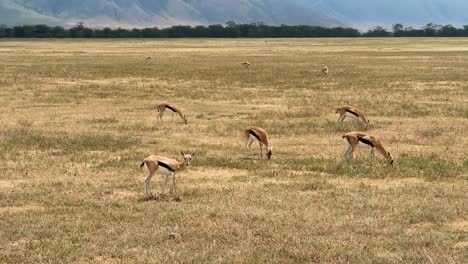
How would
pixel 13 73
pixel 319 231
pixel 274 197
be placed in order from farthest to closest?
pixel 13 73
pixel 274 197
pixel 319 231

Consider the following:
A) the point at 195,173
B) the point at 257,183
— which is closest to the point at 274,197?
the point at 257,183

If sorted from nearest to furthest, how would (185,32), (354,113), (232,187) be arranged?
(232,187) → (354,113) → (185,32)

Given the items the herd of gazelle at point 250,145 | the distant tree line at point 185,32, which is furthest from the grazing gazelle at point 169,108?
the distant tree line at point 185,32

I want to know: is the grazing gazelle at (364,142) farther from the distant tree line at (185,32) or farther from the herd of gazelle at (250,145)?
the distant tree line at (185,32)

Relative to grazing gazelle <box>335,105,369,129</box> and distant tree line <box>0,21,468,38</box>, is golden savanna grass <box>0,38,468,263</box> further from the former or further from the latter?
distant tree line <box>0,21,468,38</box>

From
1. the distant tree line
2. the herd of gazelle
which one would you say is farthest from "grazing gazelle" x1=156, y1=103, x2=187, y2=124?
the distant tree line

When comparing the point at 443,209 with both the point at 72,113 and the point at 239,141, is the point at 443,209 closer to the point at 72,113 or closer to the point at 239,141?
the point at 239,141

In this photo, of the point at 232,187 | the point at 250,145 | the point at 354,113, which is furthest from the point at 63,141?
the point at 354,113

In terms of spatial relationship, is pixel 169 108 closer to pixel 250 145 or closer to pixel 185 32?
pixel 250 145

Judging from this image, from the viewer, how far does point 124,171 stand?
54.1 feet

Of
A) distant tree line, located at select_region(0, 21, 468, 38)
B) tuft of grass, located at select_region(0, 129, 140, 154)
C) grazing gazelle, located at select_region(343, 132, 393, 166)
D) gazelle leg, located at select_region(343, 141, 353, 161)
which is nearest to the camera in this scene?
grazing gazelle, located at select_region(343, 132, 393, 166)

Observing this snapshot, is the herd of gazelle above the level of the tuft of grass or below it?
above

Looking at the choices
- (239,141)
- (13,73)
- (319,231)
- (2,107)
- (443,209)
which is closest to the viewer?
(319,231)

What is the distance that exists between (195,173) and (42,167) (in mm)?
3964
